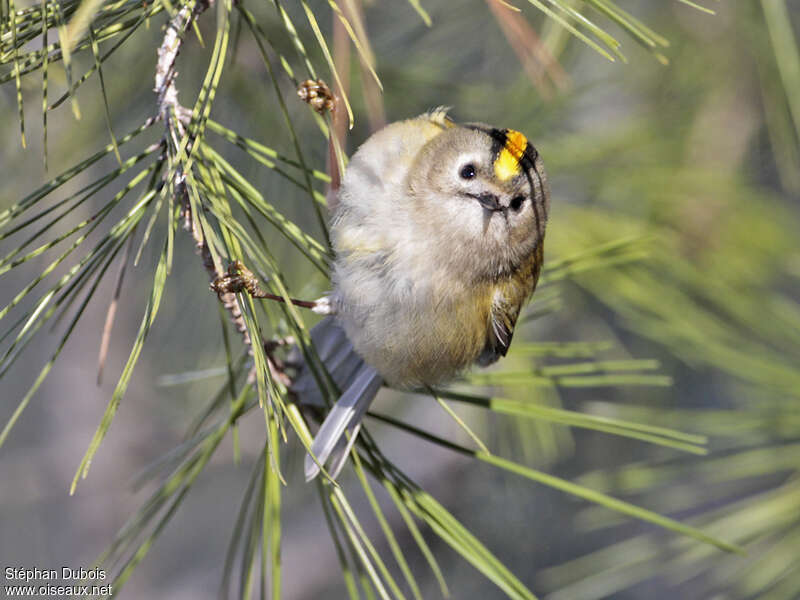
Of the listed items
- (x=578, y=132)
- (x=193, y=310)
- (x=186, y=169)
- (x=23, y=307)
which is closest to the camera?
(x=186, y=169)

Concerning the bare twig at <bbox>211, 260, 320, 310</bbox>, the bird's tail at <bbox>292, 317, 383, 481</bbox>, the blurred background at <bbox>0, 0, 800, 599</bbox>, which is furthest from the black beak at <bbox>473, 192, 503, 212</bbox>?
the bare twig at <bbox>211, 260, 320, 310</bbox>

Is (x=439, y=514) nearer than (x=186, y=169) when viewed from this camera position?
No

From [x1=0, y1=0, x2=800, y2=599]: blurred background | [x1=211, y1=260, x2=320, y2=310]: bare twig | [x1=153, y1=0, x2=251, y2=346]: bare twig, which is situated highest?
[x1=153, y1=0, x2=251, y2=346]: bare twig

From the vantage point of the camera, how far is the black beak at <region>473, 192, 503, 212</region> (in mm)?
887

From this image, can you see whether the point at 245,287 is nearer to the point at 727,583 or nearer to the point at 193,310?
the point at 727,583

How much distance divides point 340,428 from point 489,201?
321mm

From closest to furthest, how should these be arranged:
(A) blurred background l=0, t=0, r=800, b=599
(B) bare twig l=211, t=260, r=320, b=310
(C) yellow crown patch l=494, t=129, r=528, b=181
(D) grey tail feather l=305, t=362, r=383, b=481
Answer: (B) bare twig l=211, t=260, r=320, b=310 < (D) grey tail feather l=305, t=362, r=383, b=481 < (C) yellow crown patch l=494, t=129, r=528, b=181 < (A) blurred background l=0, t=0, r=800, b=599

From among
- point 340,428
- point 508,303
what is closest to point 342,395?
point 340,428

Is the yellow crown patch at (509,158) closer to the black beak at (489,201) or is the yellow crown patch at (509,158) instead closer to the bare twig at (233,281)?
the black beak at (489,201)

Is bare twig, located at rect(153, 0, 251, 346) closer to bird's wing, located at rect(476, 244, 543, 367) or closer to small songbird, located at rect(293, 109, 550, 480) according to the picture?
small songbird, located at rect(293, 109, 550, 480)

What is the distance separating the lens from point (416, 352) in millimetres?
839

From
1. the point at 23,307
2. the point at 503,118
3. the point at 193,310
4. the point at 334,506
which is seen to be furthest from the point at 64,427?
the point at 334,506

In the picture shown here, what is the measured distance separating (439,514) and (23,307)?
1889 mm

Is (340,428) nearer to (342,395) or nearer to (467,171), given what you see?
(342,395)
